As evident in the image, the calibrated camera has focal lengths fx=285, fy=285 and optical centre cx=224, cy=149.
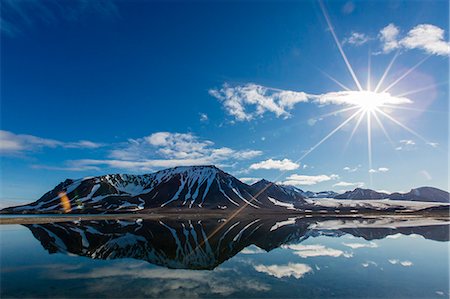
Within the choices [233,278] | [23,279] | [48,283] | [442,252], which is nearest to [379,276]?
[233,278]

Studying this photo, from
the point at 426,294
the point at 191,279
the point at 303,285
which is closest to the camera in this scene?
the point at 426,294

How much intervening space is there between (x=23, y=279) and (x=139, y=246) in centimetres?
1723

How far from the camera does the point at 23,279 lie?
75.0ft

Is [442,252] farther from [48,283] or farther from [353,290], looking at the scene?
[48,283]

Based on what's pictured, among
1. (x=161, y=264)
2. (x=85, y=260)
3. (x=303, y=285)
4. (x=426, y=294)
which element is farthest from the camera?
(x=85, y=260)

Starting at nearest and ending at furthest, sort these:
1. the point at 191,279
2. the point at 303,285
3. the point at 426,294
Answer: the point at 426,294 → the point at 303,285 → the point at 191,279

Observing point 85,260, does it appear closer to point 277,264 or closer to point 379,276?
point 277,264

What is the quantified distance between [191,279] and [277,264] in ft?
31.6

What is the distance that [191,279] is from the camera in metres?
22.9

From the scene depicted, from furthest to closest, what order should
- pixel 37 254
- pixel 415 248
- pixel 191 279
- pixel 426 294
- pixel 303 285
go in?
pixel 415 248 < pixel 37 254 < pixel 191 279 < pixel 303 285 < pixel 426 294

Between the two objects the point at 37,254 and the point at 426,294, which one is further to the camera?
the point at 37,254

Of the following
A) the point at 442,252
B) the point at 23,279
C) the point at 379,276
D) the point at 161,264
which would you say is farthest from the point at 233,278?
the point at 442,252

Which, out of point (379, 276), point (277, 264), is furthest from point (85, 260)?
point (379, 276)

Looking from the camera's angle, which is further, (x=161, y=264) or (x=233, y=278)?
(x=161, y=264)
